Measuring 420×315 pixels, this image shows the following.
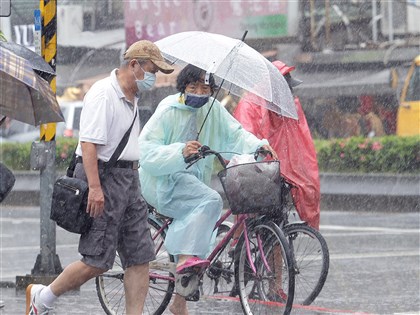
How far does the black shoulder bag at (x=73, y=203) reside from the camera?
7.05m

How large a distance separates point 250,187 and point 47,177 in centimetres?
279

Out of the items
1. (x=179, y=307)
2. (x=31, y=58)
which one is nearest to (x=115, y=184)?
(x=31, y=58)

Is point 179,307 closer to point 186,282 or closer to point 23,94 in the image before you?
point 186,282

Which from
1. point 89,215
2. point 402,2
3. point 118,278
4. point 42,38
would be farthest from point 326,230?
point 402,2

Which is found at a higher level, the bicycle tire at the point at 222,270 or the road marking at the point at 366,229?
the bicycle tire at the point at 222,270

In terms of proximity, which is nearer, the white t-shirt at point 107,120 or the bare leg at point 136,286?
the white t-shirt at point 107,120

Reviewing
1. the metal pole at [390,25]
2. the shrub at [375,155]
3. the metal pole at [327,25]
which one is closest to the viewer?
the shrub at [375,155]

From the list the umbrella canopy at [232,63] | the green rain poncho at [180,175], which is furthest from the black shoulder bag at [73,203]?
the umbrella canopy at [232,63]

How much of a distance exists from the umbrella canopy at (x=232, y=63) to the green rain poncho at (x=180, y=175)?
30 centimetres

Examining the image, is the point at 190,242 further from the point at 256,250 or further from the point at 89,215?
the point at 89,215

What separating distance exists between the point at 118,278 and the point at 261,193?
44.5 inches

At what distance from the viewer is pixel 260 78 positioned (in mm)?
8195

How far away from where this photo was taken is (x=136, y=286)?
7383mm

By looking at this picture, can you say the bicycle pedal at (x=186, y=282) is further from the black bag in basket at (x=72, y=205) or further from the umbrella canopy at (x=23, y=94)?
the umbrella canopy at (x=23, y=94)
